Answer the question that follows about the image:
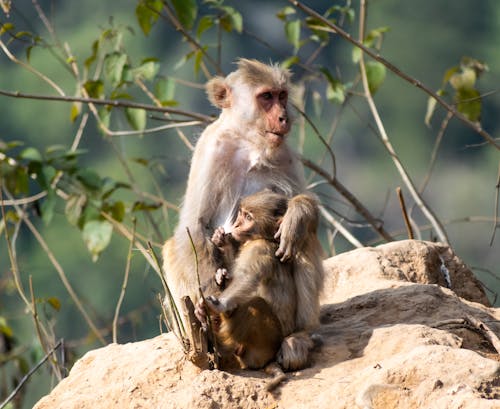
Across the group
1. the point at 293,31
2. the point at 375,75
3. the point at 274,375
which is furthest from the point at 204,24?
the point at 274,375

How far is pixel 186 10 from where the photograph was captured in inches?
332

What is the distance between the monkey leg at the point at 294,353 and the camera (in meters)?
5.59

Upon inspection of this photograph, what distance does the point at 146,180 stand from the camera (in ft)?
43.9

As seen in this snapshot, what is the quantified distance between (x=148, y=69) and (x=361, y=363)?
4648 mm

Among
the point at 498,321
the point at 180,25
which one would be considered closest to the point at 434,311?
the point at 498,321

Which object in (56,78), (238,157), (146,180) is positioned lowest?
(146,180)

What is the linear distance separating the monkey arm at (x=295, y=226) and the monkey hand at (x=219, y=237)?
0.41 meters

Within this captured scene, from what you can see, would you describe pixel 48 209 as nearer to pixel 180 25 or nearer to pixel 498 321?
pixel 180 25

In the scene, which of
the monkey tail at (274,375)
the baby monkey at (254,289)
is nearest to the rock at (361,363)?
the monkey tail at (274,375)

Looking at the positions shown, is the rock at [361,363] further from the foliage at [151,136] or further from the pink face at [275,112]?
the pink face at [275,112]

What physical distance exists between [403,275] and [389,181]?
18.5ft

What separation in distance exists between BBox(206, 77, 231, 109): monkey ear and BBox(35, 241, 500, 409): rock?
1643 millimetres

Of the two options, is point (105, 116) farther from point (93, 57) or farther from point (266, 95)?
point (266, 95)

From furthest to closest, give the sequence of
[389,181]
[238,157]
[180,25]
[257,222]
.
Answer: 1. [389,181]
2. [180,25]
3. [238,157]
4. [257,222]
